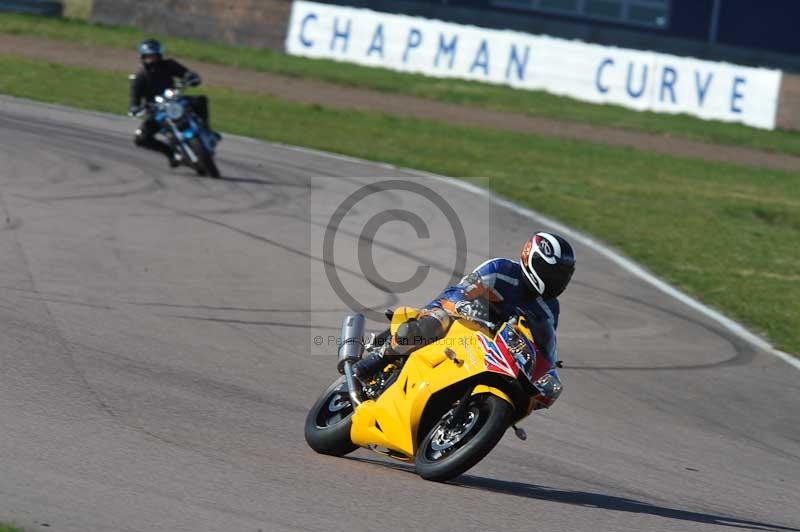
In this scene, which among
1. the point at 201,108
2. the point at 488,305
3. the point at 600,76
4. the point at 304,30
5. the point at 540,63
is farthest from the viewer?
the point at 304,30

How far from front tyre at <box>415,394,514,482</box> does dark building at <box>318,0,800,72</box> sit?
108 ft

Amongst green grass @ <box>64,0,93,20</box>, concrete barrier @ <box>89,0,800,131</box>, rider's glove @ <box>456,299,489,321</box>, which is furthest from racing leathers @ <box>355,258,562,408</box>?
green grass @ <box>64,0,93,20</box>

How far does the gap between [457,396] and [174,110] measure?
1125cm

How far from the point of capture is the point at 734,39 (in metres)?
41.6

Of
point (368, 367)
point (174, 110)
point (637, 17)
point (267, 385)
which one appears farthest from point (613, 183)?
point (637, 17)

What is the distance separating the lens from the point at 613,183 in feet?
70.0

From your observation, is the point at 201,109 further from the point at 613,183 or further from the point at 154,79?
the point at 613,183

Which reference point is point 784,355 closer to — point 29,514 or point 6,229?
point 6,229

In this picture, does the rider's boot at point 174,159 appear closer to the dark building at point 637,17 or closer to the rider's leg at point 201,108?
the rider's leg at point 201,108

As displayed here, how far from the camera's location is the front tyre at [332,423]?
700 centimetres

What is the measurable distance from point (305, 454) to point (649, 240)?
10485 millimetres

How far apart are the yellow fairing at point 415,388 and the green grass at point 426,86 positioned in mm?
21218

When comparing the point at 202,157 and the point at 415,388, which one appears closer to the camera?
the point at 415,388

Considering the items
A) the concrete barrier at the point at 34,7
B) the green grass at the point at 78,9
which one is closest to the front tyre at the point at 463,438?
the concrete barrier at the point at 34,7
